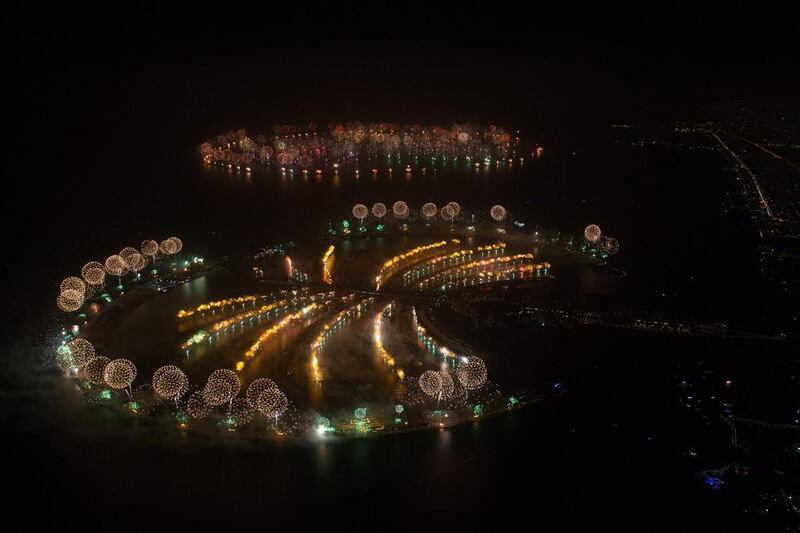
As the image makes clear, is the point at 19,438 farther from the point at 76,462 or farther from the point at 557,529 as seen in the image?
the point at 557,529

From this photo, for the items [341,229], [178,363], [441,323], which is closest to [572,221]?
[341,229]

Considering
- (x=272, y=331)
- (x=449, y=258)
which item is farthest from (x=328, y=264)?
(x=272, y=331)

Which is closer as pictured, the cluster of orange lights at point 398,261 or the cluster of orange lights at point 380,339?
the cluster of orange lights at point 380,339

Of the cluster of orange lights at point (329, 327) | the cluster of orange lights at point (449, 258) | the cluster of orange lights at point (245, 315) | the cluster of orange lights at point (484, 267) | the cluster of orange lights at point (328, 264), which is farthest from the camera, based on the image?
the cluster of orange lights at point (449, 258)

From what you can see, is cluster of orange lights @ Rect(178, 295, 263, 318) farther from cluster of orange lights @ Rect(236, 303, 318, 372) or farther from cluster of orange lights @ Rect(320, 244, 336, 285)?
cluster of orange lights @ Rect(320, 244, 336, 285)

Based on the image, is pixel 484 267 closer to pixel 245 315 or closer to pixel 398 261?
pixel 398 261

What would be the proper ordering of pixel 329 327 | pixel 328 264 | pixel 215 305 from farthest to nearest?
pixel 328 264
pixel 215 305
pixel 329 327

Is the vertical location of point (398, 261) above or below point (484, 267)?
above

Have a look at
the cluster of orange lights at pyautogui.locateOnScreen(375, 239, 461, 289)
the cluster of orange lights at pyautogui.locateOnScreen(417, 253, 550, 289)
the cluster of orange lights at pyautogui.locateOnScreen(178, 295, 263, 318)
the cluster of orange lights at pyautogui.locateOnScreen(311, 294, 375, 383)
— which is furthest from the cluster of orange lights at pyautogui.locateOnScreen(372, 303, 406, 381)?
the cluster of orange lights at pyautogui.locateOnScreen(178, 295, 263, 318)

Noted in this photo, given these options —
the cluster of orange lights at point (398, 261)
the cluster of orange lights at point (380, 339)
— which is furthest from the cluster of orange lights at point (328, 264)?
the cluster of orange lights at point (380, 339)

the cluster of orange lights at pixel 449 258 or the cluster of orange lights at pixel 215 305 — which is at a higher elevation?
the cluster of orange lights at pixel 449 258

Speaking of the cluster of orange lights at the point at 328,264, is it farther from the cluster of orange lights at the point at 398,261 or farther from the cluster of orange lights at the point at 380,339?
the cluster of orange lights at the point at 380,339
